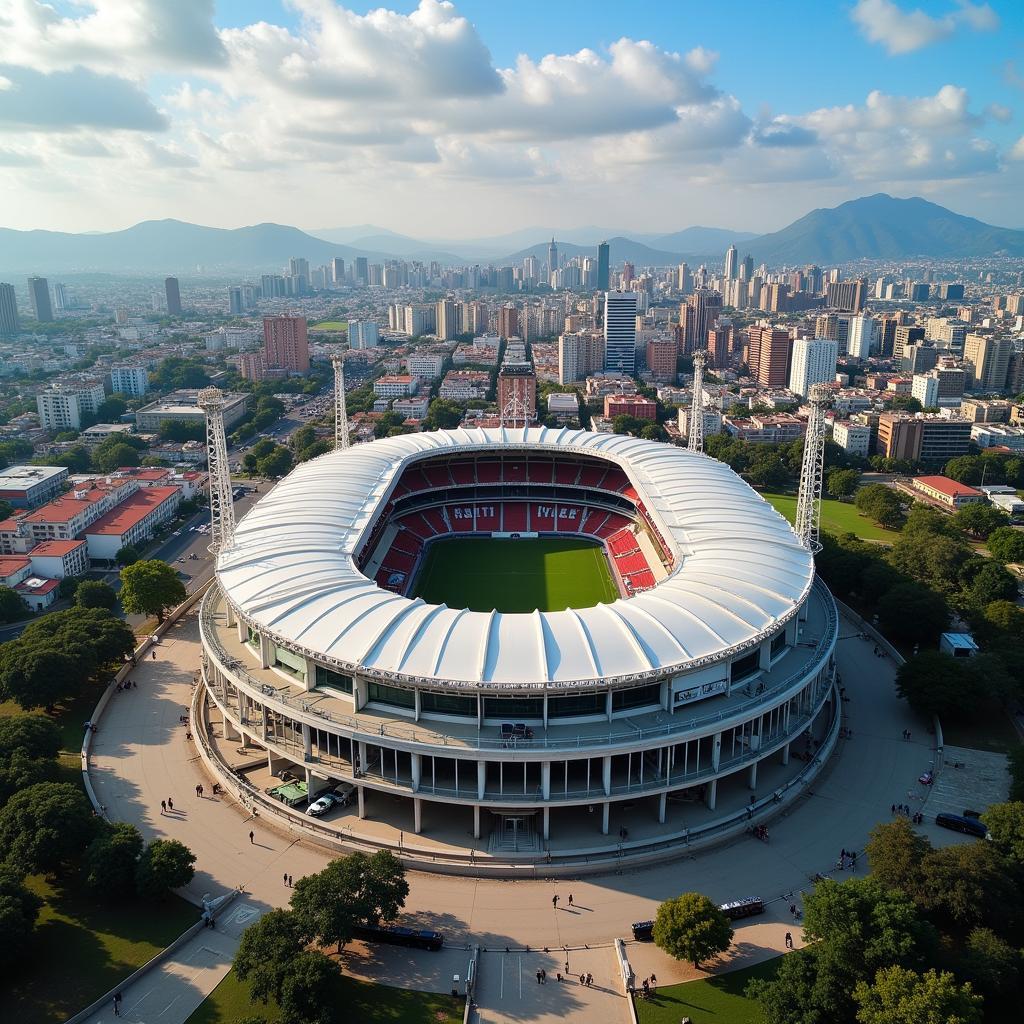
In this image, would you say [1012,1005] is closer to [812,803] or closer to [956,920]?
[956,920]

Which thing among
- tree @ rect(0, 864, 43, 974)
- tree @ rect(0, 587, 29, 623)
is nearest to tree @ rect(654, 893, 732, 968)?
tree @ rect(0, 864, 43, 974)

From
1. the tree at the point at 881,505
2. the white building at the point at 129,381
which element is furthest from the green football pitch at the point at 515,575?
the white building at the point at 129,381

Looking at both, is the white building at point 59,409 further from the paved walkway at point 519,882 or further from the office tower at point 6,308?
the office tower at point 6,308

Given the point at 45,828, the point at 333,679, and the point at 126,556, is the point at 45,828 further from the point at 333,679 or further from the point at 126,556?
the point at 126,556

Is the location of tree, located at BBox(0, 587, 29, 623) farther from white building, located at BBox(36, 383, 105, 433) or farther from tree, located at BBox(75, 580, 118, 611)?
white building, located at BBox(36, 383, 105, 433)

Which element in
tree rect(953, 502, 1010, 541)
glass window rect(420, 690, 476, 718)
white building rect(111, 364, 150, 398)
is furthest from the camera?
white building rect(111, 364, 150, 398)

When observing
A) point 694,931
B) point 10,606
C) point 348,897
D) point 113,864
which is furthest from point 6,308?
point 694,931
